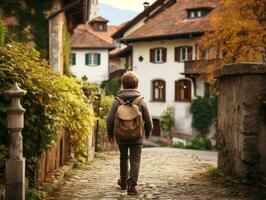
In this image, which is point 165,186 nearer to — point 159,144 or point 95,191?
point 95,191

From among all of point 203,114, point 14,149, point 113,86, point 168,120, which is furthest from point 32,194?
point 113,86

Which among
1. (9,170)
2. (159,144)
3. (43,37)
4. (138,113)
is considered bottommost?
(159,144)

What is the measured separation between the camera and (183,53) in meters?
37.3

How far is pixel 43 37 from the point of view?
53.2ft

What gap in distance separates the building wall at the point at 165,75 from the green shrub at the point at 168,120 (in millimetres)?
335

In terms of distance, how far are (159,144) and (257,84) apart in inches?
1166

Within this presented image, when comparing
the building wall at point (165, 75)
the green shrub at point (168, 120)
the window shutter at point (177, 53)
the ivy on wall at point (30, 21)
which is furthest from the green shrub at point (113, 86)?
the ivy on wall at point (30, 21)

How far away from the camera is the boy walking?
6.92 m

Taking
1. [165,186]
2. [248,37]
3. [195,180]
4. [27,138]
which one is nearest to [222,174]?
[195,180]

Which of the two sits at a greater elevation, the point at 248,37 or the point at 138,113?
the point at 248,37

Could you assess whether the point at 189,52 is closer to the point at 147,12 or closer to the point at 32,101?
the point at 147,12

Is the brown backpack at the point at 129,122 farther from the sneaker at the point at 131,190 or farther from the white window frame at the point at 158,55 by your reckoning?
the white window frame at the point at 158,55

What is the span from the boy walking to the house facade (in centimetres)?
2678

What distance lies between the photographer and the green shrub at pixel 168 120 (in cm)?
3772
